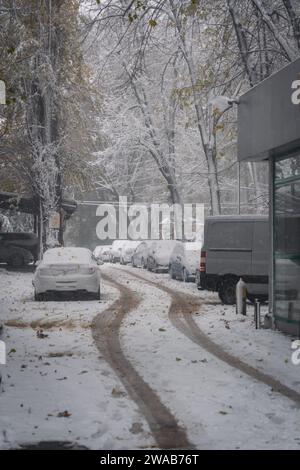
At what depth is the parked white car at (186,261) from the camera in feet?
76.9

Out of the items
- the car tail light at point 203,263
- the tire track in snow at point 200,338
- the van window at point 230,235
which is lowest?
the tire track in snow at point 200,338

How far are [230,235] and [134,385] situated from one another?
31.9 feet

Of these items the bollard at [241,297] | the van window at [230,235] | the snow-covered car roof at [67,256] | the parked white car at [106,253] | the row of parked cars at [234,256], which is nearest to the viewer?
the bollard at [241,297]

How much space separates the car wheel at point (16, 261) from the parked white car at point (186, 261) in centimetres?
1161

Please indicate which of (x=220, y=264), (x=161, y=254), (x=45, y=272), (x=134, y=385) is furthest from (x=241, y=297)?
(x=161, y=254)

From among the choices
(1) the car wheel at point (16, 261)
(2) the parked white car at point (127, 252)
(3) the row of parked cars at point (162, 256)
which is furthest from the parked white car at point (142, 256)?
(1) the car wheel at point (16, 261)

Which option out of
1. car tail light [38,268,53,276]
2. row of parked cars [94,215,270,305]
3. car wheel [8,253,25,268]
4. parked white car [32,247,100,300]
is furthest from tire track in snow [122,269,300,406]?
car wheel [8,253,25,268]

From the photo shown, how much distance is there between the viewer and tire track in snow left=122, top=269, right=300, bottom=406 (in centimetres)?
832

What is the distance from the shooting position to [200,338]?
12.0m

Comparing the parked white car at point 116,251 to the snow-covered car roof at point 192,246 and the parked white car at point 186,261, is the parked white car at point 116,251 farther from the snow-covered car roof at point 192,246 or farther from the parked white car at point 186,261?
the snow-covered car roof at point 192,246

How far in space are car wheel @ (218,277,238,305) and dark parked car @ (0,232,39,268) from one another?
740 inches

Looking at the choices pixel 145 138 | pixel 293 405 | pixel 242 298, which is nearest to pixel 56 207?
pixel 145 138
